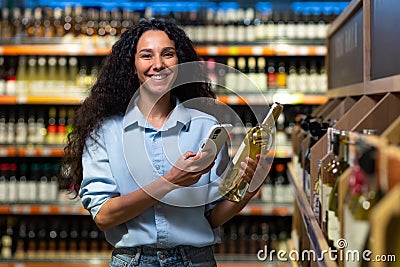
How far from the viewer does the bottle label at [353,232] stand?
42.8 inches

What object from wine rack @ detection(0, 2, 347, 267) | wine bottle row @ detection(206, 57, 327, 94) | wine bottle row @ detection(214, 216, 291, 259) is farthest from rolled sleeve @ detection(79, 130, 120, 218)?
wine bottle row @ detection(214, 216, 291, 259)

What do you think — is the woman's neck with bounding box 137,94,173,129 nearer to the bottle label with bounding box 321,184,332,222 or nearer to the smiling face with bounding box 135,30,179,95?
the smiling face with bounding box 135,30,179,95

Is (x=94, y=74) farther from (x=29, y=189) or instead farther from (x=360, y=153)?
(x=360, y=153)

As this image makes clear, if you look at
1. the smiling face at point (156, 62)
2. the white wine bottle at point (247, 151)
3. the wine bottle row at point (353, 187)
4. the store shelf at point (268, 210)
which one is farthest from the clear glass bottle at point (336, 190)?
the store shelf at point (268, 210)

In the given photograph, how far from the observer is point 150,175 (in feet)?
6.44

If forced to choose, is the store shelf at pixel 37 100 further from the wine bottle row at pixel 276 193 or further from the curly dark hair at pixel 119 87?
the curly dark hair at pixel 119 87

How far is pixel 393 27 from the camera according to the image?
6.21ft

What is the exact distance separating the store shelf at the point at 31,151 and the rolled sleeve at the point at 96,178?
2620 mm

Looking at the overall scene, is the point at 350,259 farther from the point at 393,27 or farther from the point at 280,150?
the point at 280,150

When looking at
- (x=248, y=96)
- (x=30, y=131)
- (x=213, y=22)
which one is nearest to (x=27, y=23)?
(x=30, y=131)

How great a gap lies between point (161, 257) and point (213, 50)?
2764 millimetres

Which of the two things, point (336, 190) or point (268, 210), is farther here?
point (268, 210)

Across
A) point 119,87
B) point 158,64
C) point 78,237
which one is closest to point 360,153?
point 158,64

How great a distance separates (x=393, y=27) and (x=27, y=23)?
3.44 m
